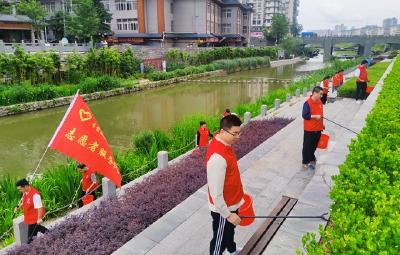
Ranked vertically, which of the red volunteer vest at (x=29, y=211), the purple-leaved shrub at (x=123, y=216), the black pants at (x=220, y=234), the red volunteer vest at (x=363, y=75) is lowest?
the purple-leaved shrub at (x=123, y=216)

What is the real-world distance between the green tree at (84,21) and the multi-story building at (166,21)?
32.2 ft

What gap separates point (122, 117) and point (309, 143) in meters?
13.1

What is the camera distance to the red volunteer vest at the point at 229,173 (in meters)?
3.15

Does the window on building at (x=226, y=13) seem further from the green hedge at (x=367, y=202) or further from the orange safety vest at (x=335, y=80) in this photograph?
the green hedge at (x=367, y=202)

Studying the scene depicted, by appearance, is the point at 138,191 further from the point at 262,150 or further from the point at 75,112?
the point at 262,150

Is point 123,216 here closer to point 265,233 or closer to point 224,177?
point 265,233

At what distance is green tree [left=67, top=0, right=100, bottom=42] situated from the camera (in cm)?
3828

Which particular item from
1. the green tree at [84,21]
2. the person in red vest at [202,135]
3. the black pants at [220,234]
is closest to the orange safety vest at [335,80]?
the person in red vest at [202,135]

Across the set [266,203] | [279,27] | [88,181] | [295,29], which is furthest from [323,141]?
[295,29]

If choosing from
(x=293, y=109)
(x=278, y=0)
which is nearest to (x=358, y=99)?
(x=293, y=109)

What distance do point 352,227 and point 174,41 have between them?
172 ft

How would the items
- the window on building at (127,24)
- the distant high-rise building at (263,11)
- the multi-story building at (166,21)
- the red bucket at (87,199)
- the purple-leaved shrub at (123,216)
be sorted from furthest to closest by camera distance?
the distant high-rise building at (263,11), the window on building at (127,24), the multi-story building at (166,21), the red bucket at (87,199), the purple-leaved shrub at (123,216)

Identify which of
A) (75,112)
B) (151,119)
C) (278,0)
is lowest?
(151,119)

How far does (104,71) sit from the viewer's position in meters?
→ 27.6
